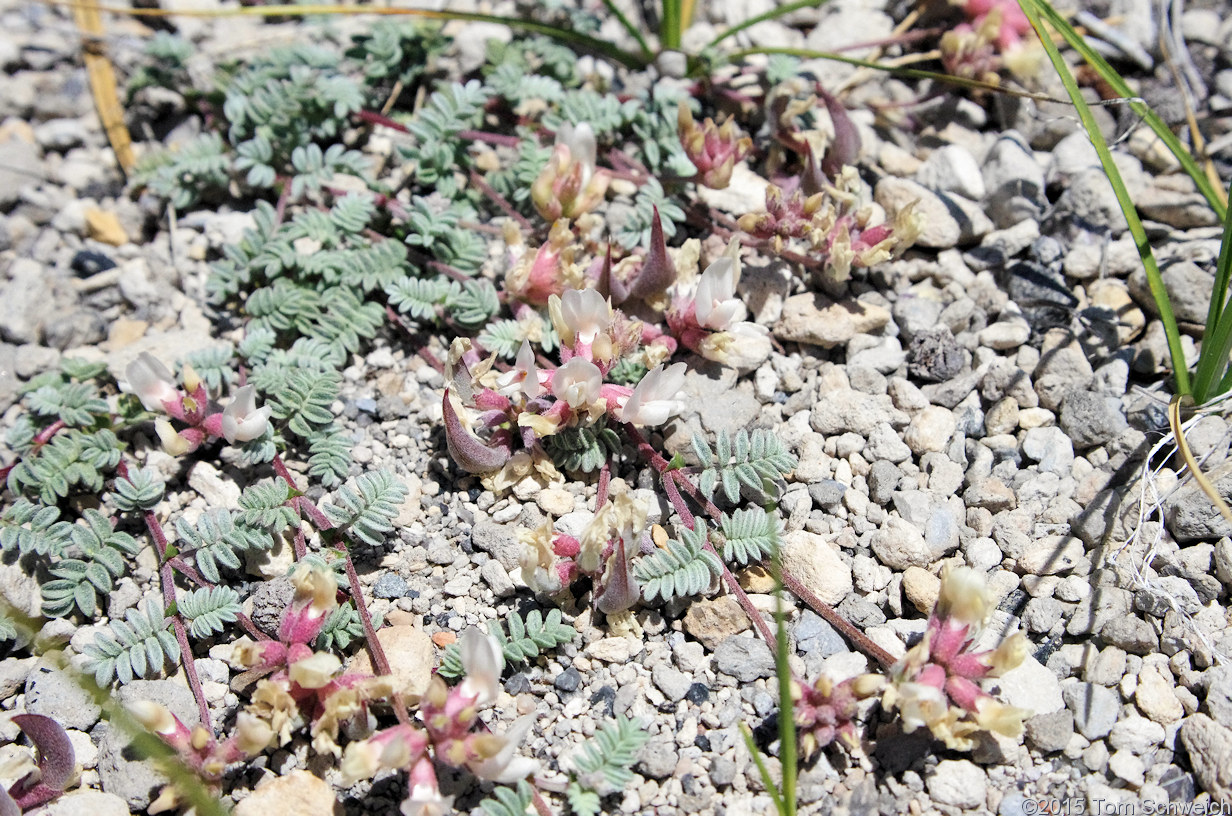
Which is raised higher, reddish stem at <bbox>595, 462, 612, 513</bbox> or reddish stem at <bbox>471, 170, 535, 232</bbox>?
reddish stem at <bbox>471, 170, 535, 232</bbox>

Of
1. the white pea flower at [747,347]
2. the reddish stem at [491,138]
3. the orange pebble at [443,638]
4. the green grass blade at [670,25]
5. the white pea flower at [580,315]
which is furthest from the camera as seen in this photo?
the green grass blade at [670,25]

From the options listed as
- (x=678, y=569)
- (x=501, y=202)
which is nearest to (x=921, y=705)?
(x=678, y=569)

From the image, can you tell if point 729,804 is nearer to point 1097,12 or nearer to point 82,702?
point 82,702

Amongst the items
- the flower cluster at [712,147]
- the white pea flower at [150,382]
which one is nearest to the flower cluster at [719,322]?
the flower cluster at [712,147]

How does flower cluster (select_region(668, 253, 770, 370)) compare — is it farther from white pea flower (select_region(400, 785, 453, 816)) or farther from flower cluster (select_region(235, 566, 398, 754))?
white pea flower (select_region(400, 785, 453, 816))

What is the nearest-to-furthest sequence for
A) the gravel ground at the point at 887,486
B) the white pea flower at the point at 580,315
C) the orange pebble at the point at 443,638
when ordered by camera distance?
1. the gravel ground at the point at 887,486
2. the orange pebble at the point at 443,638
3. the white pea flower at the point at 580,315

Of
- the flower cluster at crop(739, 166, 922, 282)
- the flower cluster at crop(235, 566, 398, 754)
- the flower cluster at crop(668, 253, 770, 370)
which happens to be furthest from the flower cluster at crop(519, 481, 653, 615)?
the flower cluster at crop(739, 166, 922, 282)

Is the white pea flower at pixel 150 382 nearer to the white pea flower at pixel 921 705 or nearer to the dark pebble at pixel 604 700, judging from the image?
the dark pebble at pixel 604 700
